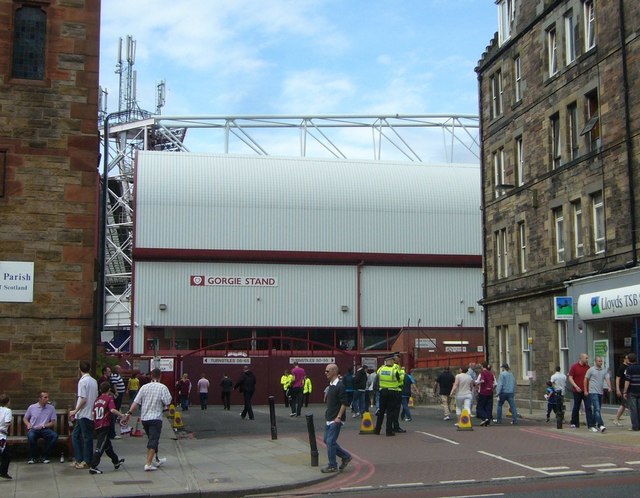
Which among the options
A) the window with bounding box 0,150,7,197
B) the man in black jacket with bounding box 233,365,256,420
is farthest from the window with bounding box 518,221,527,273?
the window with bounding box 0,150,7,197

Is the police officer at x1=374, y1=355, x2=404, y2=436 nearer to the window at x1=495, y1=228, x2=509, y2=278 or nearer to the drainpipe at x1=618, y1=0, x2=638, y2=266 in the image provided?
the drainpipe at x1=618, y1=0, x2=638, y2=266

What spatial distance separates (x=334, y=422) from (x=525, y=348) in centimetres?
1858

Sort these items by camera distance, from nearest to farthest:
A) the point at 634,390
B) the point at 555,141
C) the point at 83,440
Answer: the point at 83,440 → the point at 634,390 → the point at 555,141

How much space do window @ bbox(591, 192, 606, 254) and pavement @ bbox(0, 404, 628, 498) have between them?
8326 millimetres

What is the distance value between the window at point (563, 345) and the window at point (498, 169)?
6780 mm

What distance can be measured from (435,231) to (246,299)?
40.6 ft

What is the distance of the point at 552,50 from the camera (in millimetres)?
29875

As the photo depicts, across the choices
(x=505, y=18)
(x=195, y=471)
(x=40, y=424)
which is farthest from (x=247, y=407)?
(x=505, y=18)

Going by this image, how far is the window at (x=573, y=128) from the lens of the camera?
2808 cm

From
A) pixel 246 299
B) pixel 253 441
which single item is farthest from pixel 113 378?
pixel 246 299

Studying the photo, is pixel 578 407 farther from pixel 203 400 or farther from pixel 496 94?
pixel 203 400

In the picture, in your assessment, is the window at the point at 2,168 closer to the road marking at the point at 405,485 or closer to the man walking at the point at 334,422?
the man walking at the point at 334,422

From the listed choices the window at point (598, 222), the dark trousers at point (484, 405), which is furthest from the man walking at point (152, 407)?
the window at point (598, 222)

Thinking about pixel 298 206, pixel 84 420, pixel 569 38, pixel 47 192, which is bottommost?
pixel 84 420
